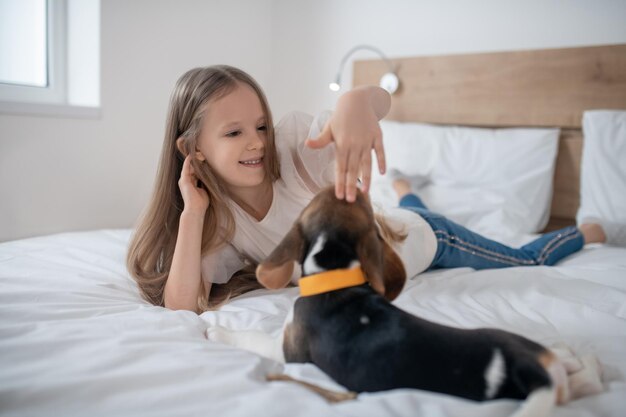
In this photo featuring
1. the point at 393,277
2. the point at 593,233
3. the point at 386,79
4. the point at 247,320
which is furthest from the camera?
the point at 386,79

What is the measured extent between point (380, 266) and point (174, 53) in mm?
2278

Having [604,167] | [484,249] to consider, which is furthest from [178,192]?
[604,167]

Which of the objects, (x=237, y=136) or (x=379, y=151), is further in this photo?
(x=237, y=136)

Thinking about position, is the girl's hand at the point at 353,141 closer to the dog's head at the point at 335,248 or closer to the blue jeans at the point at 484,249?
the dog's head at the point at 335,248

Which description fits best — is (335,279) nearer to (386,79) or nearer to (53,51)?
(386,79)

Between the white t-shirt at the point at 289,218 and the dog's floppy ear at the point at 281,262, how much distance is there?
0.61m

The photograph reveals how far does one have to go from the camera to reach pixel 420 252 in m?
1.44

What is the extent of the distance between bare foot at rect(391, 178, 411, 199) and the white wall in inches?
32.5

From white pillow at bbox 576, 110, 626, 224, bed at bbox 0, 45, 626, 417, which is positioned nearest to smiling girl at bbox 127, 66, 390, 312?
bed at bbox 0, 45, 626, 417

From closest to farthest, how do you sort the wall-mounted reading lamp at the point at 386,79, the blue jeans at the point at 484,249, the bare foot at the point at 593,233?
the blue jeans at the point at 484,249, the bare foot at the point at 593,233, the wall-mounted reading lamp at the point at 386,79

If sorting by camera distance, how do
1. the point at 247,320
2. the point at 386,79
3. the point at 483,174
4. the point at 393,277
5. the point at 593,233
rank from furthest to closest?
the point at 386,79
the point at 483,174
the point at 593,233
the point at 247,320
the point at 393,277

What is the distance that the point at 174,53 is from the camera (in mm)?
2641

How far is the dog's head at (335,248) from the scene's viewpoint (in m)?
0.75

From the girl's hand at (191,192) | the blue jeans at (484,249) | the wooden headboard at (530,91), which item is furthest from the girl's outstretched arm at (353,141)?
the wooden headboard at (530,91)
